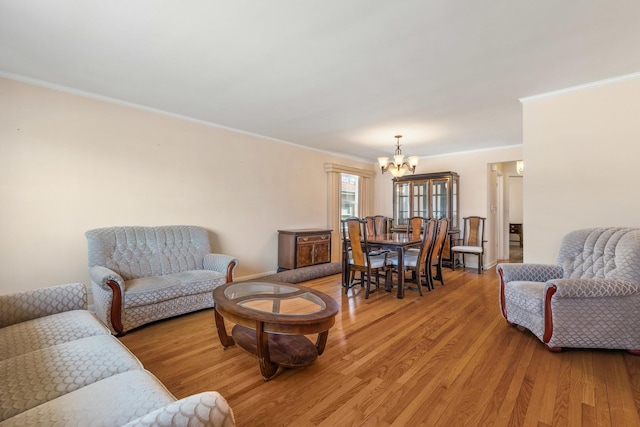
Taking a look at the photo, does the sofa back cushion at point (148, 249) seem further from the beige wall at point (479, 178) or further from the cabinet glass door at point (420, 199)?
the beige wall at point (479, 178)

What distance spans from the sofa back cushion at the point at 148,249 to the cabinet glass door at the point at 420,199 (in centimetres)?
435

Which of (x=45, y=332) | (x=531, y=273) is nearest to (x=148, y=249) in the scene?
(x=45, y=332)

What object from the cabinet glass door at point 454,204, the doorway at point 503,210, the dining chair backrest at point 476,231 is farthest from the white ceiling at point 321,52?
the doorway at point 503,210

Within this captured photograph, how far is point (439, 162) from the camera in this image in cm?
631

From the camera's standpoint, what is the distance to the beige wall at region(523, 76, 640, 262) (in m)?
2.65

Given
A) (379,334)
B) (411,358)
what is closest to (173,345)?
(379,334)

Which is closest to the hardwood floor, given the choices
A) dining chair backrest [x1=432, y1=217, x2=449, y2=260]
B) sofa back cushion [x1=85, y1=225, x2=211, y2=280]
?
sofa back cushion [x1=85, y1=225, x2=211, y2=280]

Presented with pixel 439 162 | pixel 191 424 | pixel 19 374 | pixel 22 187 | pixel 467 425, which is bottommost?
pixel 467 425

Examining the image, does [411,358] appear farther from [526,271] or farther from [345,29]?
[345,29]

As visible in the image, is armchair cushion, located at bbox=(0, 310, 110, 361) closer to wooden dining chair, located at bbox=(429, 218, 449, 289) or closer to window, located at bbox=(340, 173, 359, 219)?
wooden dining chair, located at bbox=(429, 218, 449, 289)

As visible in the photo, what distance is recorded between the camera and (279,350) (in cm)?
210

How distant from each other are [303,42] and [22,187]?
9.92ft

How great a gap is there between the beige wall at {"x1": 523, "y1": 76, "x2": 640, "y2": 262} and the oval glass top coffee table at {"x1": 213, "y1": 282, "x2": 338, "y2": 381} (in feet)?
8.42

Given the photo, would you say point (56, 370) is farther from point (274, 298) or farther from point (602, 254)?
point (602, 254)
